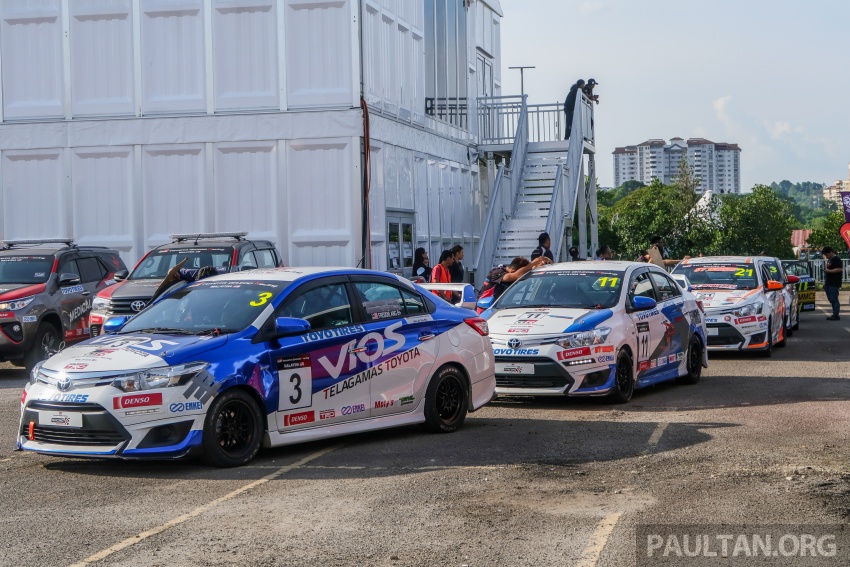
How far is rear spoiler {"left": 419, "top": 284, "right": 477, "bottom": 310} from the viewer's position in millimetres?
14086

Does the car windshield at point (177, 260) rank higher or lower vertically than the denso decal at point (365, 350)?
higher

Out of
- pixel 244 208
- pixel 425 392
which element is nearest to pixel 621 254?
pixel 244 208

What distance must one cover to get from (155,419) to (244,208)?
15106 mm

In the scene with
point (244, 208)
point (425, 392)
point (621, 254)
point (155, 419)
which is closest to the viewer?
point (155, 419)

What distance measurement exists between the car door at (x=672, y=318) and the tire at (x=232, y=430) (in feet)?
22.0

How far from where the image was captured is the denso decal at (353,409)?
10.1m

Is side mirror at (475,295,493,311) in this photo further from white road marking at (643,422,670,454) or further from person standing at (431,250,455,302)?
white road marking at (643,422,670,454)

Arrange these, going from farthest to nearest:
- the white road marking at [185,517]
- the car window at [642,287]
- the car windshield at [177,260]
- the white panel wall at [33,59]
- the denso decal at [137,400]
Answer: the white panel wall at [33,59]
the car windshield at [177,260]
the car window at [642,287]
the denso decal at [137,400]
the white road marking at [185,517]

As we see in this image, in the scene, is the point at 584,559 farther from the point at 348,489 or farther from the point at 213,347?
the point at 213,347

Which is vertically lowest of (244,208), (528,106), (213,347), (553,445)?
(553,445)

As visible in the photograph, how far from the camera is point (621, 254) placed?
59.1 m

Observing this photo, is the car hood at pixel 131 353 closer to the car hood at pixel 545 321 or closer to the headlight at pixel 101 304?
the car hood at pixel 545 321

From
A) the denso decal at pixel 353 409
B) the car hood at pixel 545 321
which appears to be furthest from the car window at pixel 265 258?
the denso decal at pixel 353 409

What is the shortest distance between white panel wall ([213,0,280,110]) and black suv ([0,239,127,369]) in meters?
5.07
